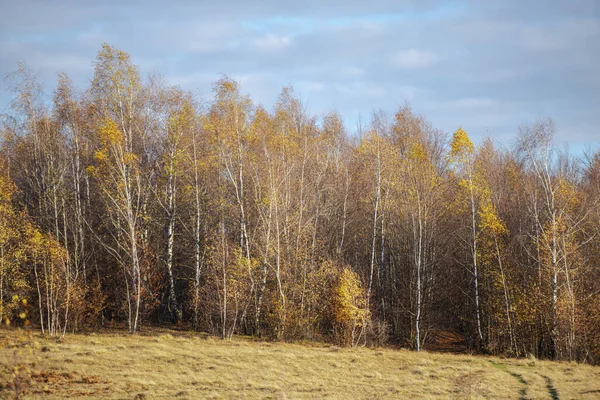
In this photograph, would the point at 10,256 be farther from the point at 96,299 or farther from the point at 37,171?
the point at 37,171

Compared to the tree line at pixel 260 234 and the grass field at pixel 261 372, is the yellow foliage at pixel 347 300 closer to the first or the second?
the tree line at pixel 260 234

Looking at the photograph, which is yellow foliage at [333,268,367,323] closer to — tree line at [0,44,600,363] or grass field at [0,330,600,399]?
tree line at [0,44,600,363]

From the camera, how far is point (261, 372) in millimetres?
21234

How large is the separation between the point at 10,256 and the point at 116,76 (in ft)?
38.1

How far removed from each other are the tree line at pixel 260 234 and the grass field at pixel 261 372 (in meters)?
3.68

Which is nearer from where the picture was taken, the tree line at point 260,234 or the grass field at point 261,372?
the grass field at point 261,372

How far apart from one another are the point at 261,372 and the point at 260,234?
12.7 metres

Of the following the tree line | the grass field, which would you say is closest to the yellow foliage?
the tree line

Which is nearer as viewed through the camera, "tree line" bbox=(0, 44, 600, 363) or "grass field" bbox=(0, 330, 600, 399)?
"grass field" bbox=(0, 330, 600, 399)

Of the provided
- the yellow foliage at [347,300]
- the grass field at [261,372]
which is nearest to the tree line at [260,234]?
the yellow foliage at [347,300]

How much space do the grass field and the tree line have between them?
3.68 m

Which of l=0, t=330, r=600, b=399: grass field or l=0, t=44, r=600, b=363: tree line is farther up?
l=0, t=44, r=600, b=363: tree line

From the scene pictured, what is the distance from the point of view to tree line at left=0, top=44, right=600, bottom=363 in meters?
29.5

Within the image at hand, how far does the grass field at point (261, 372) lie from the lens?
17.4 metres
